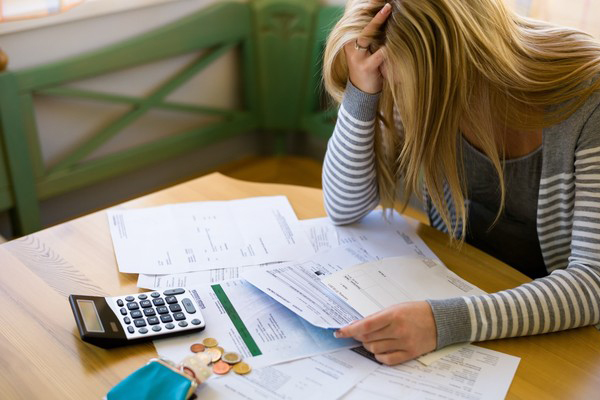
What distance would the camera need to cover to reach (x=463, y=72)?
991 millimetres

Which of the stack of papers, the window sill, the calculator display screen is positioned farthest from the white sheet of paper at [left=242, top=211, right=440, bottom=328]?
the window sill

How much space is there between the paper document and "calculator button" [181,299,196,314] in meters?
0.19

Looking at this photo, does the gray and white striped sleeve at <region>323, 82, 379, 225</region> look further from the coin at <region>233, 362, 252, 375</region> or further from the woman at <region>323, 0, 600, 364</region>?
the coin at <region>233, 362, 252, 375</region>

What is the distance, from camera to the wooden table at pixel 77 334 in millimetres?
844

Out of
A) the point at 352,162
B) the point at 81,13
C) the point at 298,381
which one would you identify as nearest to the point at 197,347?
the point at 298,381

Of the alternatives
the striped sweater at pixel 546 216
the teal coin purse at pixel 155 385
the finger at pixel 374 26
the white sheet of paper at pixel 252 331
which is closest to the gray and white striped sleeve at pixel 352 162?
the striped sweater at pixel 546 216

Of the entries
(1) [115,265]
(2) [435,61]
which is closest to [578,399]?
(2) [435,61]

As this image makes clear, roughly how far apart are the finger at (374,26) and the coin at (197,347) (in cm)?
52

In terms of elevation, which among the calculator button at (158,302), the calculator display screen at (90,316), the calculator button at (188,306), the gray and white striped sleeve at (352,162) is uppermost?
the gray and white striped sleeve at (352,162)

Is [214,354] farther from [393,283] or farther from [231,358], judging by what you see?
[393,283]

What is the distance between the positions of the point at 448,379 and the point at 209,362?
0.98 ft

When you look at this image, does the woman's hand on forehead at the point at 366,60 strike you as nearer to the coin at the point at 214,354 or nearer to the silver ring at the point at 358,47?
the silver ring at the point at 358,47

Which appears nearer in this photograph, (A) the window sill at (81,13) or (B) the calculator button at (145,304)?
(B) the calculator button at (145,304)

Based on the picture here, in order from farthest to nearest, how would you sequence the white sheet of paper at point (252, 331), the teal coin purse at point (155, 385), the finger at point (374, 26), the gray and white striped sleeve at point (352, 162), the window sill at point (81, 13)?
the window sill at point (81, 13) → the gray and white striped sleeve at point (352, 162) → the finger at point (374, 26) → the white sheet of paper at point (252, 331) → the teal coin purse at point (155, 385)
